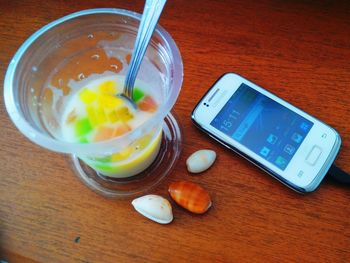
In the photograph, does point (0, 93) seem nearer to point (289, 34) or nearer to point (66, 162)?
point (66, 162)

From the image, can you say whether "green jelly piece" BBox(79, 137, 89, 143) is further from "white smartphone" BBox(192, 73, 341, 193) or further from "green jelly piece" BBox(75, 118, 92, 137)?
"white smartphone" BBox(192, 73, 341, 193)

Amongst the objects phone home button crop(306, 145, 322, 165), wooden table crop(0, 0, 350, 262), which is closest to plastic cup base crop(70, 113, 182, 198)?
wooden table crop(0, 0, 350, 262)

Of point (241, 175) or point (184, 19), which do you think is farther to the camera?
point (184, 19)

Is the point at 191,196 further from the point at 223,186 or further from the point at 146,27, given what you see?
the point at 146,27

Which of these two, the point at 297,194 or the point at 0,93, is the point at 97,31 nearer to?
the point at 0,93

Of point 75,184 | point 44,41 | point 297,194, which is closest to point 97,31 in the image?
point 44,41

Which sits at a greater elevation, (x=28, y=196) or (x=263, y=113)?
(x=263, y=113)

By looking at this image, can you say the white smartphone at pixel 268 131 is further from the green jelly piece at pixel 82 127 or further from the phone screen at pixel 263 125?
the green jelly piece at pixel 82 127
